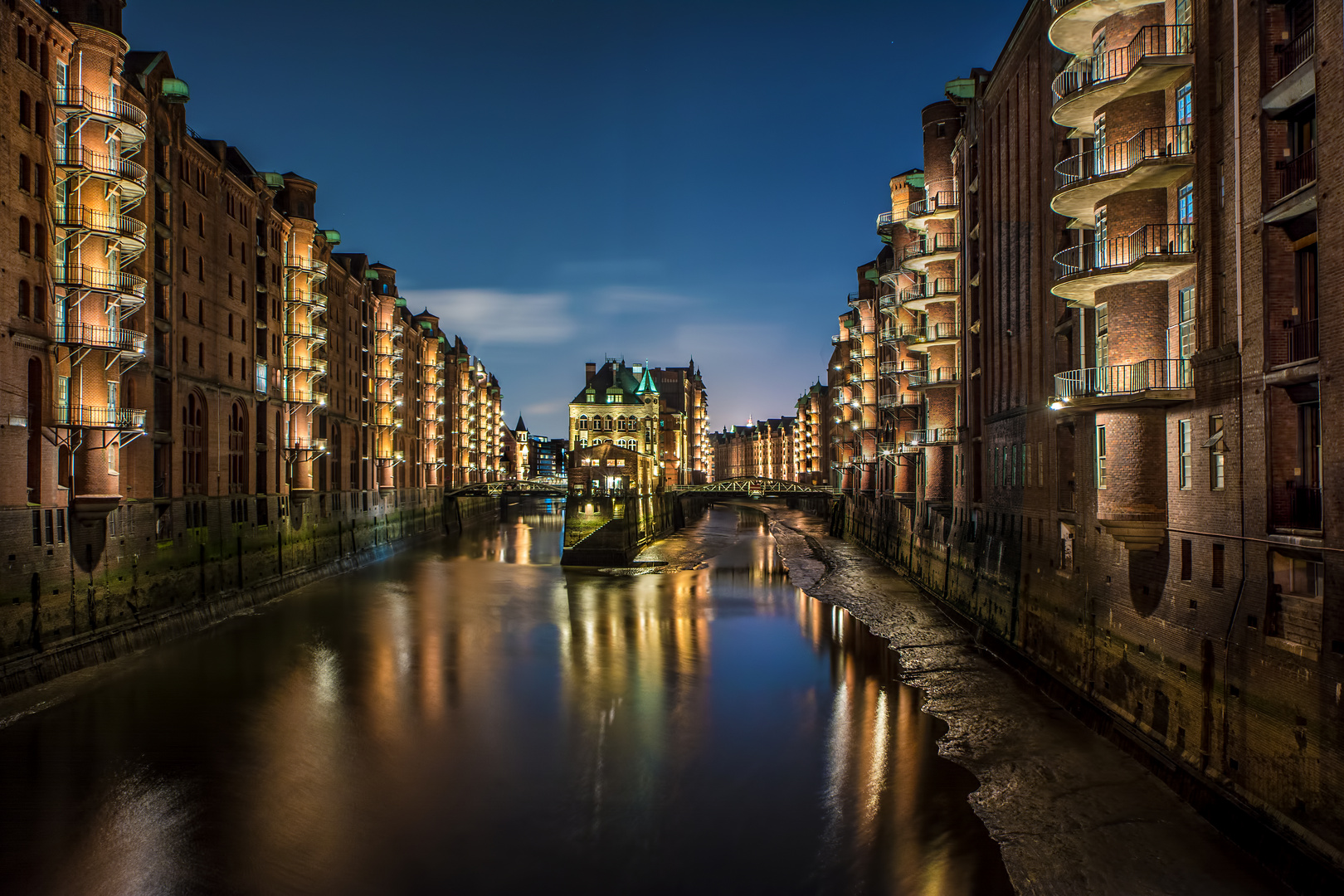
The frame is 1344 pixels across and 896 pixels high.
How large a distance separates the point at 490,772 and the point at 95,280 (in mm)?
19897

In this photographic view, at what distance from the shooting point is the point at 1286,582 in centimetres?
1328

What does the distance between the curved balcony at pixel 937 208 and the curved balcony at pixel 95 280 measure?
1205 inches

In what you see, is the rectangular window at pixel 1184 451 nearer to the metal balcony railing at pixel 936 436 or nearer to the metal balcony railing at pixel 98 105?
the metal balcony railing at pixel 936 436

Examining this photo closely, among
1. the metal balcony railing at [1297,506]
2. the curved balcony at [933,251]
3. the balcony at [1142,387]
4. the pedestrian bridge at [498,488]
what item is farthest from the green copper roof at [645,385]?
the metal balcony railing at [1297,506]

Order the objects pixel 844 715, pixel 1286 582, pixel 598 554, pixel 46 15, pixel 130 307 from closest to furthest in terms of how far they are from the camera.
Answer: pixel 1286 582, pixel 844 715, pixel 46 15, pixel 130 307, pixel 598 554

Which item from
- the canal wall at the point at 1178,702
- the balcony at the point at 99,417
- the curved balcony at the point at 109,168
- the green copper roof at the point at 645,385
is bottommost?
the canal wall at the point at 1178,702

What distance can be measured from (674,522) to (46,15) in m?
71.2

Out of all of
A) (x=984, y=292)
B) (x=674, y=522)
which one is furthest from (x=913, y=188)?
(x=674, y=522)

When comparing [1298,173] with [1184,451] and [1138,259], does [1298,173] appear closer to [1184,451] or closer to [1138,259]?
[1138,259]

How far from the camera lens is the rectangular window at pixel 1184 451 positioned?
1606 cm

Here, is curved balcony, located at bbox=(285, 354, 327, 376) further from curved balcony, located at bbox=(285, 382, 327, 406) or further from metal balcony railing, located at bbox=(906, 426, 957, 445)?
metal balcony railing, located at bbox=(906, 426, 957, 445)

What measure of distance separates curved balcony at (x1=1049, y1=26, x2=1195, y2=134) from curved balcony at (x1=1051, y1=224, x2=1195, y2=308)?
8.88 ft

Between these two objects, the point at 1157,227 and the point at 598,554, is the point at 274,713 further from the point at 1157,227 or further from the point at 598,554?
the point at 598,554

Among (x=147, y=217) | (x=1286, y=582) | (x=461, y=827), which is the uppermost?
(x=147, y=217)
